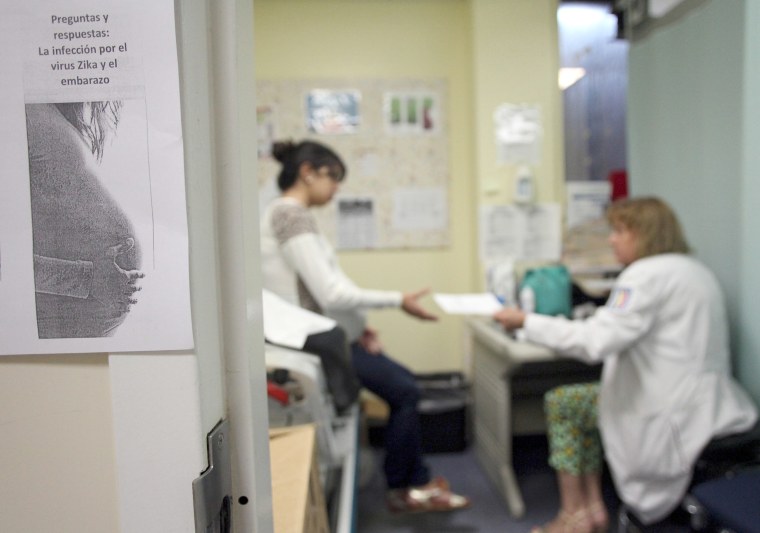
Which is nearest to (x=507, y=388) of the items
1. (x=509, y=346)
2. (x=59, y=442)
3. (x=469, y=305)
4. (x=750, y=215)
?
(x=509, y=346)

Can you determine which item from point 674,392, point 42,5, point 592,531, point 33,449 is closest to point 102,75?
point 42,5

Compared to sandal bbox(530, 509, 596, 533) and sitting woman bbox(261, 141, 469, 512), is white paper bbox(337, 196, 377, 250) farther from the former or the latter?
sandal bbox(530, 509, 596, 533)

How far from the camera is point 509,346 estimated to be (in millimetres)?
1933

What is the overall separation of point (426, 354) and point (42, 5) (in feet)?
8.60

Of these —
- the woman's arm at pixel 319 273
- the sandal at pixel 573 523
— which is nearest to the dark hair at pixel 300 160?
the woman's arm at pixel 319 273

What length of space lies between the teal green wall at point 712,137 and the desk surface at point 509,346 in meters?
0.61

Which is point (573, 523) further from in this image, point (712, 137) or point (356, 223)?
point (356, 223)

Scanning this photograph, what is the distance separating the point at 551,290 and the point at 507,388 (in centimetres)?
53

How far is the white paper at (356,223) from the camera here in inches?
109

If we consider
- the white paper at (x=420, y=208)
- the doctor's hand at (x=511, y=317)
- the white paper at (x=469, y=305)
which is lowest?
the doctor's hand at (x=511, y=317)

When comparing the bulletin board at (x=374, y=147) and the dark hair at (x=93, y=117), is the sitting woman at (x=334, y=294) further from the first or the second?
the dark hair at (x=93, y=117)

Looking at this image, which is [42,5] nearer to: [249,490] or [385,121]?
Answer: [249,490]

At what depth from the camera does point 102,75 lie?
38 centimetres

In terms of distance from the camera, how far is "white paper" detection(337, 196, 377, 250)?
2.77 meters
